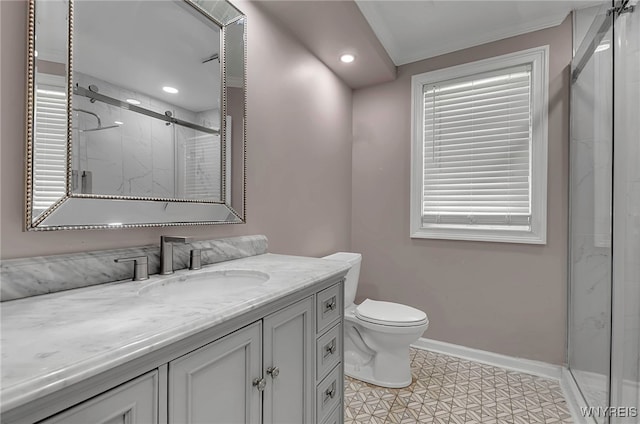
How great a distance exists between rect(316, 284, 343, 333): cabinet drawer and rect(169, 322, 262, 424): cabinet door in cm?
36

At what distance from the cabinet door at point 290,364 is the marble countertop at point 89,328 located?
0.41 ft

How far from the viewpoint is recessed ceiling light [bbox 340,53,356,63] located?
230 centimetres

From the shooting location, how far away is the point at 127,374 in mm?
597

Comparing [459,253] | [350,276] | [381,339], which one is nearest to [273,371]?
[381,339]

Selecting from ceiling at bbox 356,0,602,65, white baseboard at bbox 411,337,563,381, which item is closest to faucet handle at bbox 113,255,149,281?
ceiling at bbox 356,0,602,65

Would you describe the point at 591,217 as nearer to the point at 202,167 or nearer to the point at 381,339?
the point at 381,339

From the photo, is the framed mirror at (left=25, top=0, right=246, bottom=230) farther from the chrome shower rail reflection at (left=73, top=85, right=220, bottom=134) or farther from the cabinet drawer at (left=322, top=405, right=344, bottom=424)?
the cabinet drawer at (left=322, top=405, right=344, bottom=424)

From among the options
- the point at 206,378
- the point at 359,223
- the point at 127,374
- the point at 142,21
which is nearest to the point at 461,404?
the point at 359,223

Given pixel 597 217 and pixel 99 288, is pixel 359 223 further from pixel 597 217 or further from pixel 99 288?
pixel 99 288

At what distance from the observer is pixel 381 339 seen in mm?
2012

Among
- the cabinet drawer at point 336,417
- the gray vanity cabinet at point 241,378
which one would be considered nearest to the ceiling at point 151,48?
the gray vanity cabinet at point 241,378

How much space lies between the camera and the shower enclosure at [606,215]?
126cm

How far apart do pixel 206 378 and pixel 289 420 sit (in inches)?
18.4

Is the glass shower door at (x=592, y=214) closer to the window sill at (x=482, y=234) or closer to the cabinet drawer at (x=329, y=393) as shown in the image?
the window sill at (x=482, y=234)
